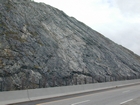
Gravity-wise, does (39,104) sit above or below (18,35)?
below

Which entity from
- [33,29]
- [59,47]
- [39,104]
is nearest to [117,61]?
[59,47]

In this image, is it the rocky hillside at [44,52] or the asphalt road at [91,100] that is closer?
the asphalt road at [91,100]

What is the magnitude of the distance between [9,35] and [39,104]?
1518 cm

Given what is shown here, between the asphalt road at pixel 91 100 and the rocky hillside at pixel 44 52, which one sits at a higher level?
the rocky hillside at pixel 44 52

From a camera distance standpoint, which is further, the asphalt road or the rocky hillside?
the rocky hillside

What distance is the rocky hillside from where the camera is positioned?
23027mm

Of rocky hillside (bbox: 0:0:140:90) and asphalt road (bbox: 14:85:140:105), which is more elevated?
rocky hillside (bbox: 0:0:140:90)

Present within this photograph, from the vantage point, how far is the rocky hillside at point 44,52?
2303 centimetres

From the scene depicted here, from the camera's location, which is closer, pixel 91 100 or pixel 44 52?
pixel 91 100

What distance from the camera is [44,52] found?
93.1 ft

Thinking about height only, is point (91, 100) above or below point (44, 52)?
below

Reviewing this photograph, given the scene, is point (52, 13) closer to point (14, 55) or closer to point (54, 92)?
point (14, 55)


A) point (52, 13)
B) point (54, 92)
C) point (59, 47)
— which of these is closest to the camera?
point (54, 92)

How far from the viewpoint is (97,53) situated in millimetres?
38906
